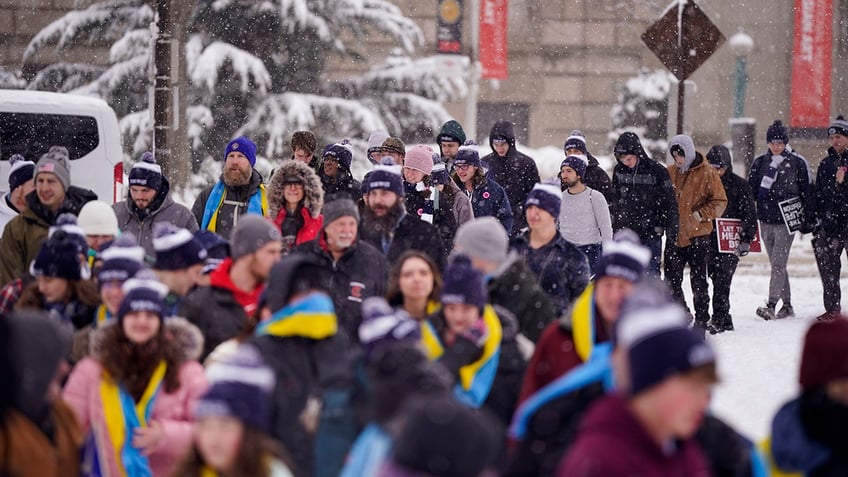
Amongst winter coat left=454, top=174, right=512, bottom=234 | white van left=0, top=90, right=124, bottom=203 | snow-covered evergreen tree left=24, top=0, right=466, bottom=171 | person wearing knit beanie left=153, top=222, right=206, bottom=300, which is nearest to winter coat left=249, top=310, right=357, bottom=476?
person wearing knit beanie left=153, top=222, right=206, bottom=300

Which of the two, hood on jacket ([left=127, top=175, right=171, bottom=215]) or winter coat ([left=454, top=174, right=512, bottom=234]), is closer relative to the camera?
hood on jacket ([left=127, top=175, right=171, bottom=215])

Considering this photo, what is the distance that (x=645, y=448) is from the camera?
3.23 meters

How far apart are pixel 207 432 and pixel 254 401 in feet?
0.50

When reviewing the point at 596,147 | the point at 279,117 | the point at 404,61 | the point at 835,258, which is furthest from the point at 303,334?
the point at 596,147

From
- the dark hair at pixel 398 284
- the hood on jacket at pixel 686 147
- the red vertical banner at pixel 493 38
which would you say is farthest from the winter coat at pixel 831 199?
the red vertical banner at pixel 493 38

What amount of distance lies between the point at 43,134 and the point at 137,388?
Answer: 33.0 ft

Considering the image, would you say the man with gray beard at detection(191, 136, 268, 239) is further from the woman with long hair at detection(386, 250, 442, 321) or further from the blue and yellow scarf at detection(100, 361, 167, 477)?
the blue and yellow scarf at detection(100, 361, 167, 477)

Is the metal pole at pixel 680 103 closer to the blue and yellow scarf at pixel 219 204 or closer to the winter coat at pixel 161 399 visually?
the blue and yellow scarf at pixel 219 204

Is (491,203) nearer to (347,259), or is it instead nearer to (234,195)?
(234,195)

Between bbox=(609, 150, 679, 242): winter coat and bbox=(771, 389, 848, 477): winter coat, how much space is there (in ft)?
24.3

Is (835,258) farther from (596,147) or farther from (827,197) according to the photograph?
(596,147)

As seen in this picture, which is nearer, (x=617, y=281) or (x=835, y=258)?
(x=617, y=281)

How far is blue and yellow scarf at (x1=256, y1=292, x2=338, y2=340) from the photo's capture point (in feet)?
16.2

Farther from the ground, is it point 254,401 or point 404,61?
point 404,61
